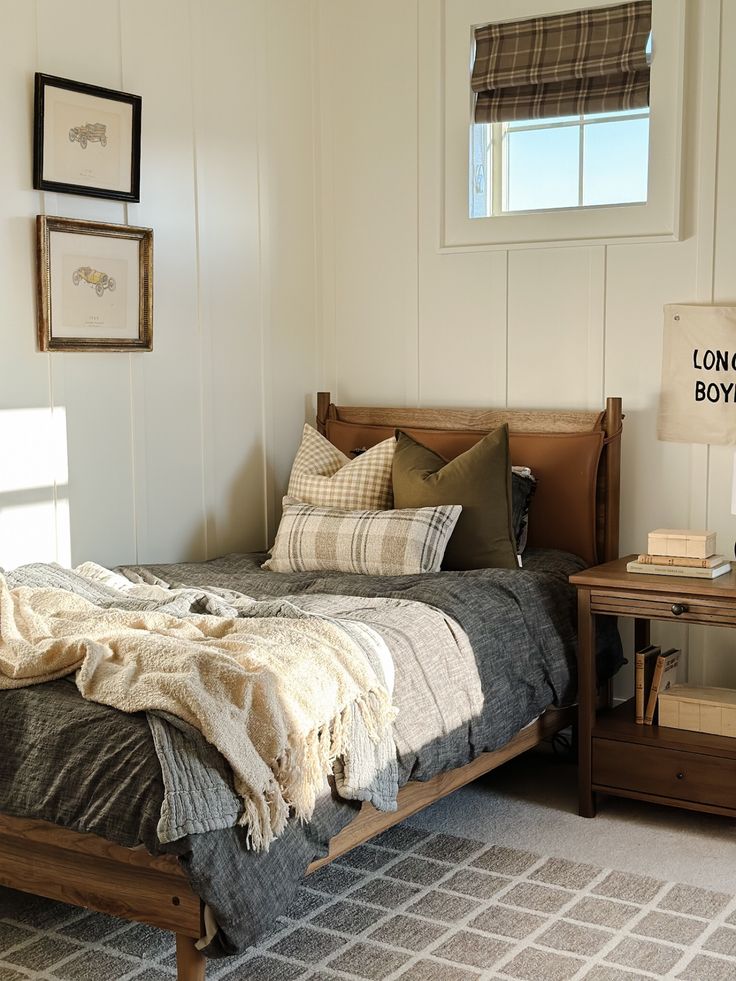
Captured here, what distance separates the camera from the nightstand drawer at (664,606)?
3.00 metres

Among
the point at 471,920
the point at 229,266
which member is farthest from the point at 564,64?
the point at 471,920

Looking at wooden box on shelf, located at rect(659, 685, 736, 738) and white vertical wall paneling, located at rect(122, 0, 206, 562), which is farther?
white vertical wall paneling, located at rect(122, 0, 206, 562)

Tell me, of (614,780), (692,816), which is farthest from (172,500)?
Answer: (692,816)

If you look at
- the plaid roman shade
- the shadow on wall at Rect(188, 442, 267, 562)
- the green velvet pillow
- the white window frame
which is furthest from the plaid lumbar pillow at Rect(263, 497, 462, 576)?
the plaid roman shade

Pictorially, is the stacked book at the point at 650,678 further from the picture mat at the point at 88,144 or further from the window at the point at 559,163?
the picture mat at the point at 88,144

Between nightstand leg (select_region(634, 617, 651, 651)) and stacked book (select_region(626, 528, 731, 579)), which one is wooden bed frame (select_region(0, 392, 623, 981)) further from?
nightstand leg (select_region(634, 617, 651, 651))

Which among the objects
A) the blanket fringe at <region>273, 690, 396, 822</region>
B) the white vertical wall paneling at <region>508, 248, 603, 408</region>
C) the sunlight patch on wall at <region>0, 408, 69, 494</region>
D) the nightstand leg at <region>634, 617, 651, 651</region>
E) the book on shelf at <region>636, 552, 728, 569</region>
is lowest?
the nightstand leg at <region>634, 617, 651, 651</region>

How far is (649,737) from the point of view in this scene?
10.4 ft

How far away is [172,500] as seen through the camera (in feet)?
12.2

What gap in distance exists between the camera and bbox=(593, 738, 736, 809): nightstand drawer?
3055 millimetres

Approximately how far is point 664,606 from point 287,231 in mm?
1959

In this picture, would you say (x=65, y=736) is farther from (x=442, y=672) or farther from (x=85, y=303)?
(x=85, y=303)

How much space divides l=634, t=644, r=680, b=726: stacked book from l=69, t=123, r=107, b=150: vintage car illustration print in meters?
2.14

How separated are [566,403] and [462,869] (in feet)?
5.30
